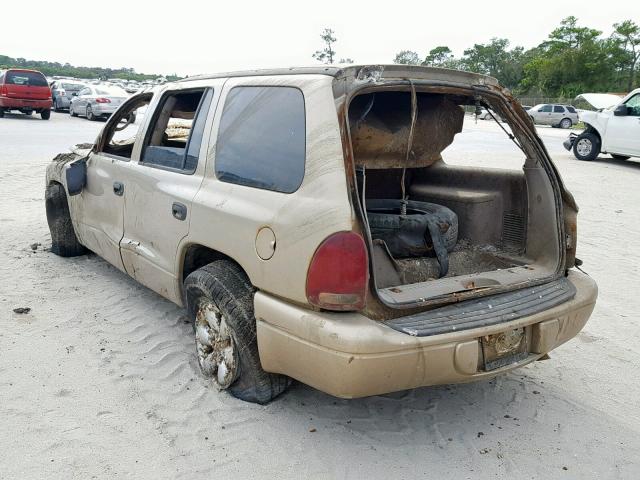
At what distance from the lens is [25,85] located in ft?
70.4

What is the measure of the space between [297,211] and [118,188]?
2129mm

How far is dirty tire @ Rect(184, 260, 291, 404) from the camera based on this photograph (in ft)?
9.84

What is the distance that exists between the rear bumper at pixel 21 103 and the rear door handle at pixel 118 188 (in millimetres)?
20080

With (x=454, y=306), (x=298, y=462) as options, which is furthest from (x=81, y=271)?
(x=454, y=306)

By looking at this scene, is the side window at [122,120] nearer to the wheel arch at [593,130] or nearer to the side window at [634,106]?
the side window at [634,106]

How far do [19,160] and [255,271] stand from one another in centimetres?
1034

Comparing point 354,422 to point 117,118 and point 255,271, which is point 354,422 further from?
point 117,118

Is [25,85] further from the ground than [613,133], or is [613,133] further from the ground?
[25,85]

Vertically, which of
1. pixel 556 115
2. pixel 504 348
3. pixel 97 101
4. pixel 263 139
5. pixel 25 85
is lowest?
pixel 556 115

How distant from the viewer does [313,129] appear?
108 inches

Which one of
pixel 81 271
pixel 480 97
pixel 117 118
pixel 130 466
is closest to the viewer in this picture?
pixel 130 466

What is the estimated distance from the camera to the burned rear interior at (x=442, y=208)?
10.9 feet

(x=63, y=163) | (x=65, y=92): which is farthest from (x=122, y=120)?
(x=65, y=92)

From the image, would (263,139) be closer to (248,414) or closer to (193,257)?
(193,257)
